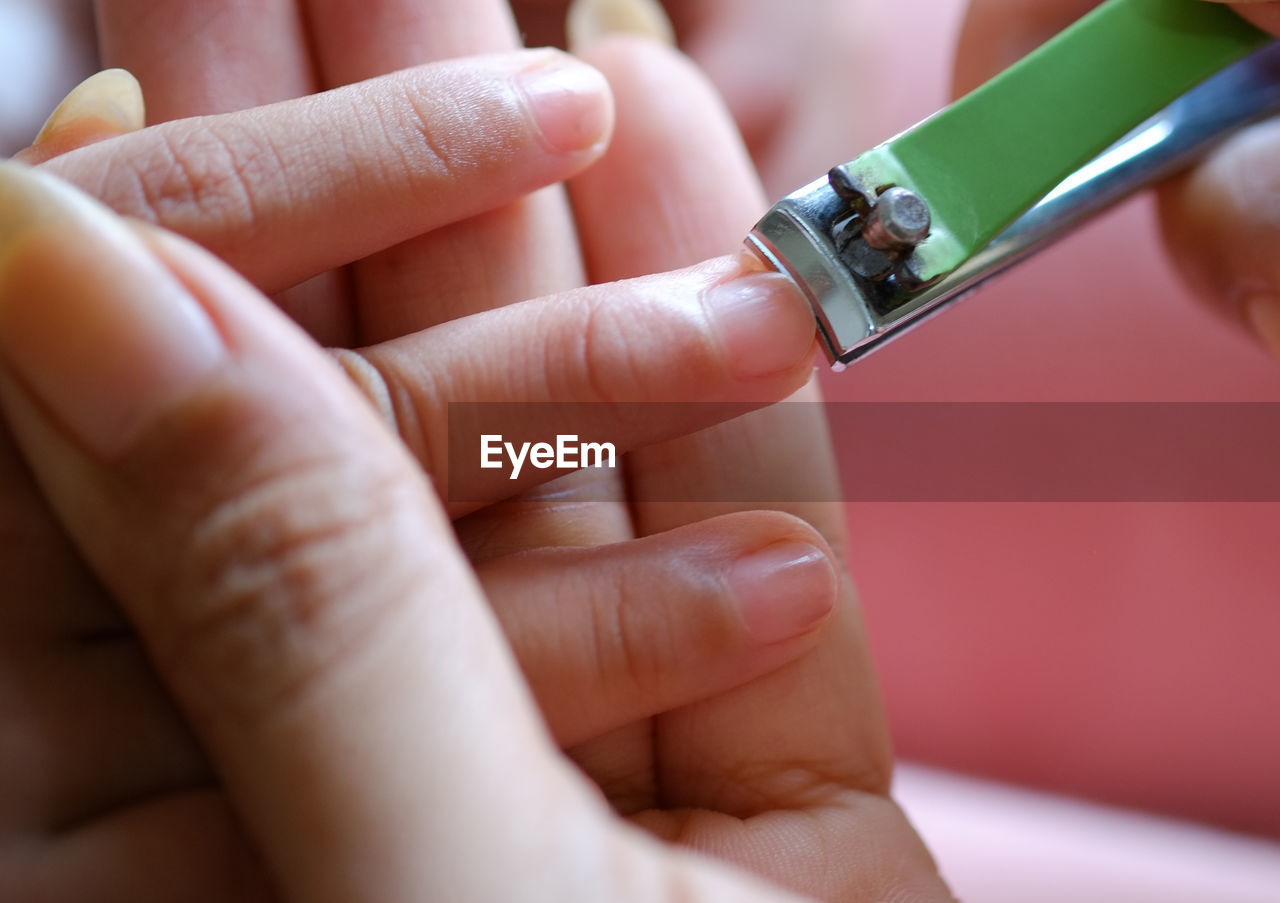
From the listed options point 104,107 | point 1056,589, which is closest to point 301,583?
point 104,107

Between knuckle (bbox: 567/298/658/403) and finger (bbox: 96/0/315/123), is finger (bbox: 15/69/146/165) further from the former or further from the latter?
knuckle (bbox: 567/298/658/403)

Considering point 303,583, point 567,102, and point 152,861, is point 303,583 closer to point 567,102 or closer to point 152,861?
point 152,861

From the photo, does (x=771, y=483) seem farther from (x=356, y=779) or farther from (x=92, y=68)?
(x=92, y=68)

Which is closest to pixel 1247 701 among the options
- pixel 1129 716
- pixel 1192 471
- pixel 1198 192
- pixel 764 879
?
pixel 1129 716

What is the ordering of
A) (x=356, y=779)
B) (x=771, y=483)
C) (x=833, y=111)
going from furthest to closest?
(x=833, y=111)
(x=771, y=483)
(x=356, y=779)

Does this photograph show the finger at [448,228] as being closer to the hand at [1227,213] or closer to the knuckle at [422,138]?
the knuckle at [422,138]

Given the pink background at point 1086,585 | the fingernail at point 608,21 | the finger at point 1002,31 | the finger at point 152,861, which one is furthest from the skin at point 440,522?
the pink background at point 1086,585
